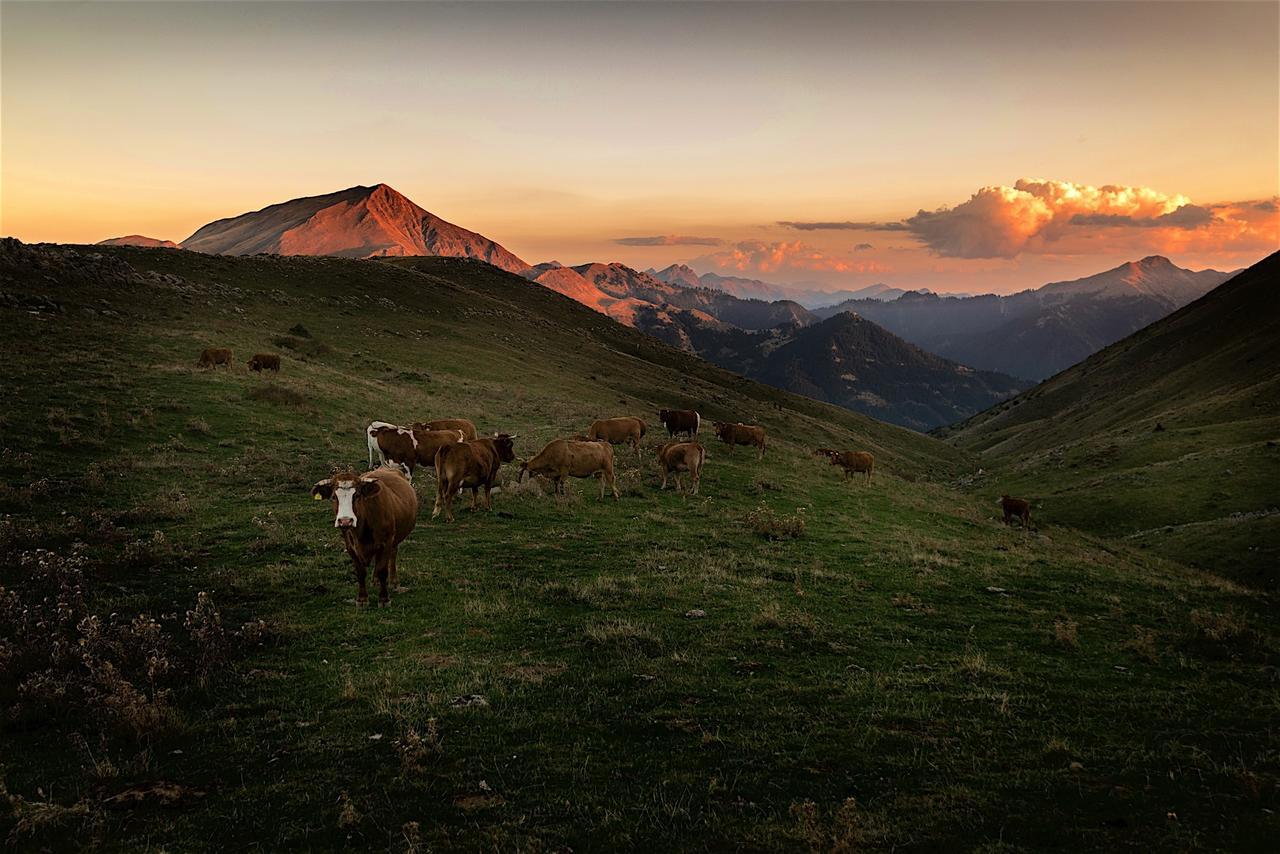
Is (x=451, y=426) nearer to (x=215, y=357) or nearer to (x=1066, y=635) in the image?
(x=215, y=357)

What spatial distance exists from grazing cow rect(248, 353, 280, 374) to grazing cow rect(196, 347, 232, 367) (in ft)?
4.32

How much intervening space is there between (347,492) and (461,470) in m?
8.34

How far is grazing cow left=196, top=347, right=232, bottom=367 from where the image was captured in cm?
4031

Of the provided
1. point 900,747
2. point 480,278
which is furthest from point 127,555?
point 480,278

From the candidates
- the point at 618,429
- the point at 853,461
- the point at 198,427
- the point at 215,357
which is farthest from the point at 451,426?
the point at 853,461

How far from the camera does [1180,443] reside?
5534 cm

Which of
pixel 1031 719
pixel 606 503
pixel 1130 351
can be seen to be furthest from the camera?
pixel 1130 351

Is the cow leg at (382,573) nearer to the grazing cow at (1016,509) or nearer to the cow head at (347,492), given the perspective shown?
the cow head at (347,492)

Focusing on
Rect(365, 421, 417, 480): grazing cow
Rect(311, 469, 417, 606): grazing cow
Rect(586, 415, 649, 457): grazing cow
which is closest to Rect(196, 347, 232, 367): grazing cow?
Rect(365, 421, 417, 480): grazing cow

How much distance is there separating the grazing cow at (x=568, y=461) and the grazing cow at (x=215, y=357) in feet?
95.5

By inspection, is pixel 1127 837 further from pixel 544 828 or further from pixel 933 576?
pixel 933 576

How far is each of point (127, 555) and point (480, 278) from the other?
136 meters

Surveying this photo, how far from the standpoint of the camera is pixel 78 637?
32.8 feet

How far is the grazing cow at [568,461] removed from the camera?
938 inches
